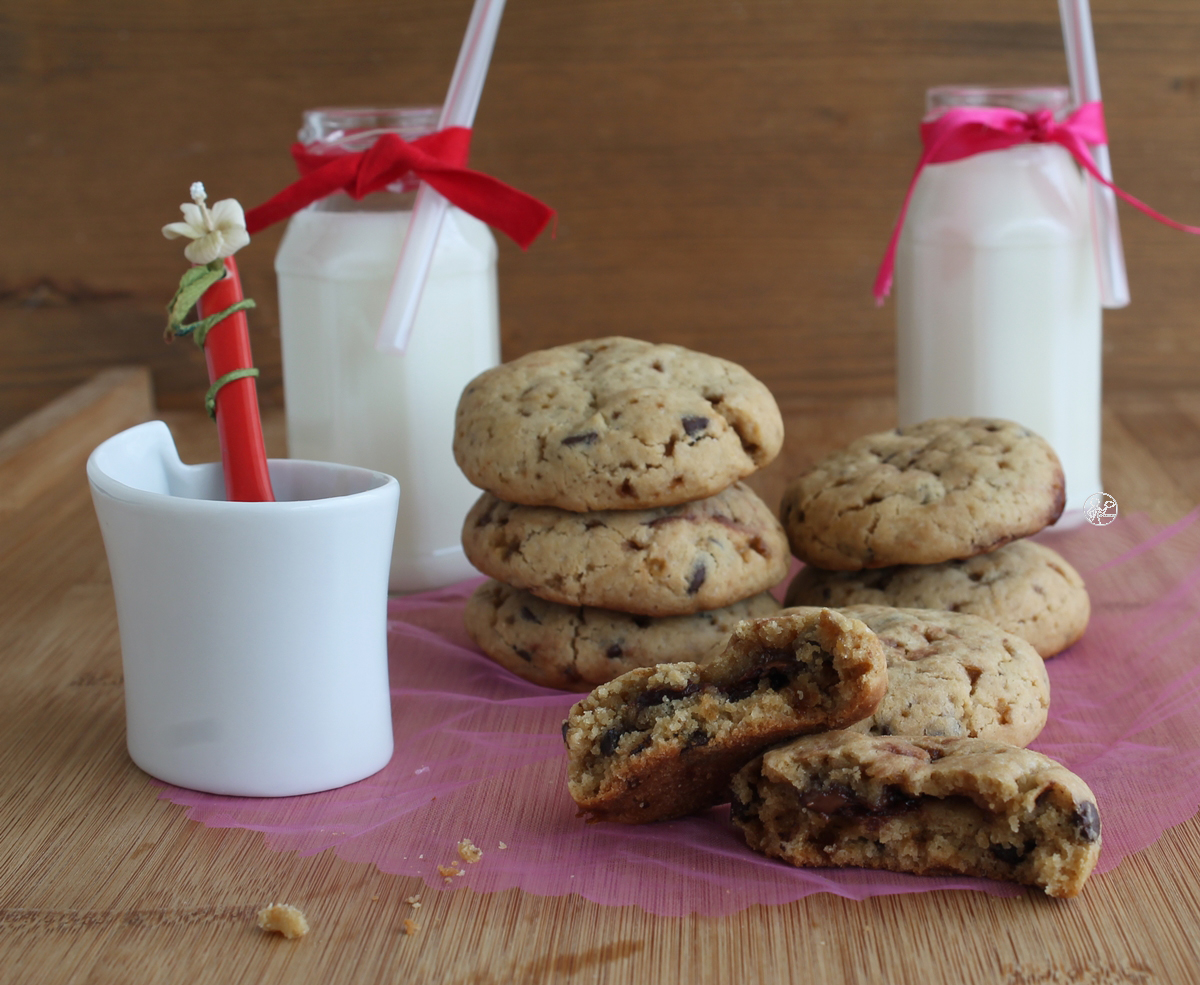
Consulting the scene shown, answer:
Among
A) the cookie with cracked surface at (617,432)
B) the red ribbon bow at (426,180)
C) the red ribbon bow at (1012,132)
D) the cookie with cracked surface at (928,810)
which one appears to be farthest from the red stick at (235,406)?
the red ribbon bow at (1012,132)

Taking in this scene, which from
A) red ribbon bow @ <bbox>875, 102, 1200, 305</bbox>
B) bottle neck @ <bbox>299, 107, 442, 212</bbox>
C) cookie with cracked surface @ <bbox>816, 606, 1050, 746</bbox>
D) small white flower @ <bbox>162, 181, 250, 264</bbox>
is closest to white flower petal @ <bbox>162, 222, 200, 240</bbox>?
small white flower @ <bbox>162, 181, 250, 264</bbox>

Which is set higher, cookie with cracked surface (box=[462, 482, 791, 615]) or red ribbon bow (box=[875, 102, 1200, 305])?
red ribbon bow (box=[875, 102, 1200, 305])

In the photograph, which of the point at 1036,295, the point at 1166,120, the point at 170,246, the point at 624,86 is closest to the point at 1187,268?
the point at 1166,120

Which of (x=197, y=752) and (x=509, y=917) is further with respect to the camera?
(x=197, y=752)

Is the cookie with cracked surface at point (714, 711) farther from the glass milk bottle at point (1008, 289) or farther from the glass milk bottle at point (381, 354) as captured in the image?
the glass milk bottle at point (1008, 289)

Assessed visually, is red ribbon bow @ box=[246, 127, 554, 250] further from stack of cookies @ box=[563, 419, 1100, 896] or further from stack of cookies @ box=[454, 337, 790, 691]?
stack of cookies @ box=[563, 419, 1100, 896]

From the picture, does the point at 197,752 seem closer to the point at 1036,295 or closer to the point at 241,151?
the point at 1036,295

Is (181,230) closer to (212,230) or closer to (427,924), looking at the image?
(212,230)
